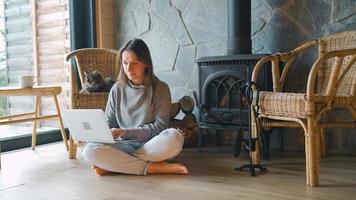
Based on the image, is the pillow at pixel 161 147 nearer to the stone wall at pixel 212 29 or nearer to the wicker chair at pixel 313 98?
the wicker chair at pixel 313 98

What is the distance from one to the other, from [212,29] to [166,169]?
1.37m

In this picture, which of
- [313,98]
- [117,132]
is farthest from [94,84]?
[313,98]

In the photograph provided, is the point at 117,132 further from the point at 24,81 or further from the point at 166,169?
the point at 24,81

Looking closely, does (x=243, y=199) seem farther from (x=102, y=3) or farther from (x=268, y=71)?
(x=102, y=3)

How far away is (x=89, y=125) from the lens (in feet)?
6.36

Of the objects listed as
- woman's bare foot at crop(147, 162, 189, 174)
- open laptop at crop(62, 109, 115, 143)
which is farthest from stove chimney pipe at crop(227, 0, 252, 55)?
open laptop at crop(62, 109, 115, 143)

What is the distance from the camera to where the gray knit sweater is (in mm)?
2092

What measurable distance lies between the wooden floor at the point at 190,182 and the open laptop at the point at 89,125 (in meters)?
0.22

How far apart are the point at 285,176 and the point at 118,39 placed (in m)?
2.21

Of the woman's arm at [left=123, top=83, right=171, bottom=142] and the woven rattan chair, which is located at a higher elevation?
the woven rattan chair

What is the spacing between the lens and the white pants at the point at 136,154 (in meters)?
2.00

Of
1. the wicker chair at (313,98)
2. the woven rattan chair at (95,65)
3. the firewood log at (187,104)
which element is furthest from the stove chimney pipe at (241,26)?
the woven rattan chair at (95,65)

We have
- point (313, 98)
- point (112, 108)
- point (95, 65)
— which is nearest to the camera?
point (313, 98)

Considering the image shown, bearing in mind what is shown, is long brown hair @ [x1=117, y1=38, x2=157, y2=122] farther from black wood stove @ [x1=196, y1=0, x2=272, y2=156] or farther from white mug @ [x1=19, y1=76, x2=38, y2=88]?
white mug @ [x1=19, y1=76, x2=38, y2=88]
